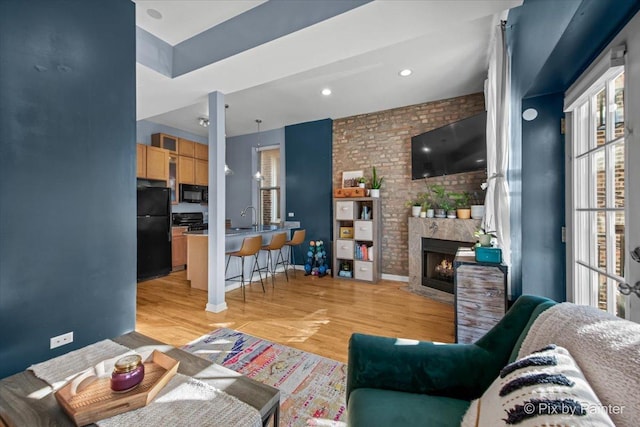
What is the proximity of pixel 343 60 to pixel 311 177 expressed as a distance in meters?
2.65

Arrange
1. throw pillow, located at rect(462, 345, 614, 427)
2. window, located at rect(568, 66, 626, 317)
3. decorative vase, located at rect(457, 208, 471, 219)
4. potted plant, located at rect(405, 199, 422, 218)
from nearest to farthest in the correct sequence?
throw pillow, located at rect(462, 345, 614, 427) → window, located at rect(568, 66, 626, 317) → decorative vase, located at rect(457, 208, 471, 219) → potted plant, located at rect(405, 199, 422, 218)

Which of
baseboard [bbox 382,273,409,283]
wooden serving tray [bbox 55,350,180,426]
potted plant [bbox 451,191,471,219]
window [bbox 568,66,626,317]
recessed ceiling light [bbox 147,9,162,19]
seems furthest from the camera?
baseboard [bbox 382,273,409,283]

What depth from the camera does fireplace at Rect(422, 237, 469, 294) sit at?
3760 mm

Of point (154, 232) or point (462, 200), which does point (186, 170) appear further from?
point (462, 200)

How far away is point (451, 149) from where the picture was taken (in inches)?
149

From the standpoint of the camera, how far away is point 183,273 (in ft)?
17.1

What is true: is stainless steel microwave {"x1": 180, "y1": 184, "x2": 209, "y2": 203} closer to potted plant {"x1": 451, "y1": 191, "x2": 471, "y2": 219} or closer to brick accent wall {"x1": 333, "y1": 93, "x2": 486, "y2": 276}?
brick accent wall {"x1": 333, "y1": 93, "x2": 486, "y2": 276}

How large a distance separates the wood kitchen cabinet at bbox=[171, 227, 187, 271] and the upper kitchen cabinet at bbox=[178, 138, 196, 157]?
5.39ft

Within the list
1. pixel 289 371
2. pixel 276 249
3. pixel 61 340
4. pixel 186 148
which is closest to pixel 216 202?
pixel 276 249

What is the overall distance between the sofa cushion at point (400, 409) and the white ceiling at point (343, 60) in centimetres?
238

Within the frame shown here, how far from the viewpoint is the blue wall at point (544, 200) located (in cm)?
202

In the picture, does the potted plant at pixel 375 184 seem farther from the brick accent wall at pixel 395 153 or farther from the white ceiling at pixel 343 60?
the white ceiling at pixel 343 60

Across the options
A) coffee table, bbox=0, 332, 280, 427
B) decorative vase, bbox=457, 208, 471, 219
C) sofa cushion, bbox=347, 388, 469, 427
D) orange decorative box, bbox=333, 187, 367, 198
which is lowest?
sofa cushion, bbox=347, 388, 469, 427

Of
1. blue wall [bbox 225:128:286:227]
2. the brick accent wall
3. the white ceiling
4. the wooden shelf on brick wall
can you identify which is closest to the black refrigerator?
the white ceiling
